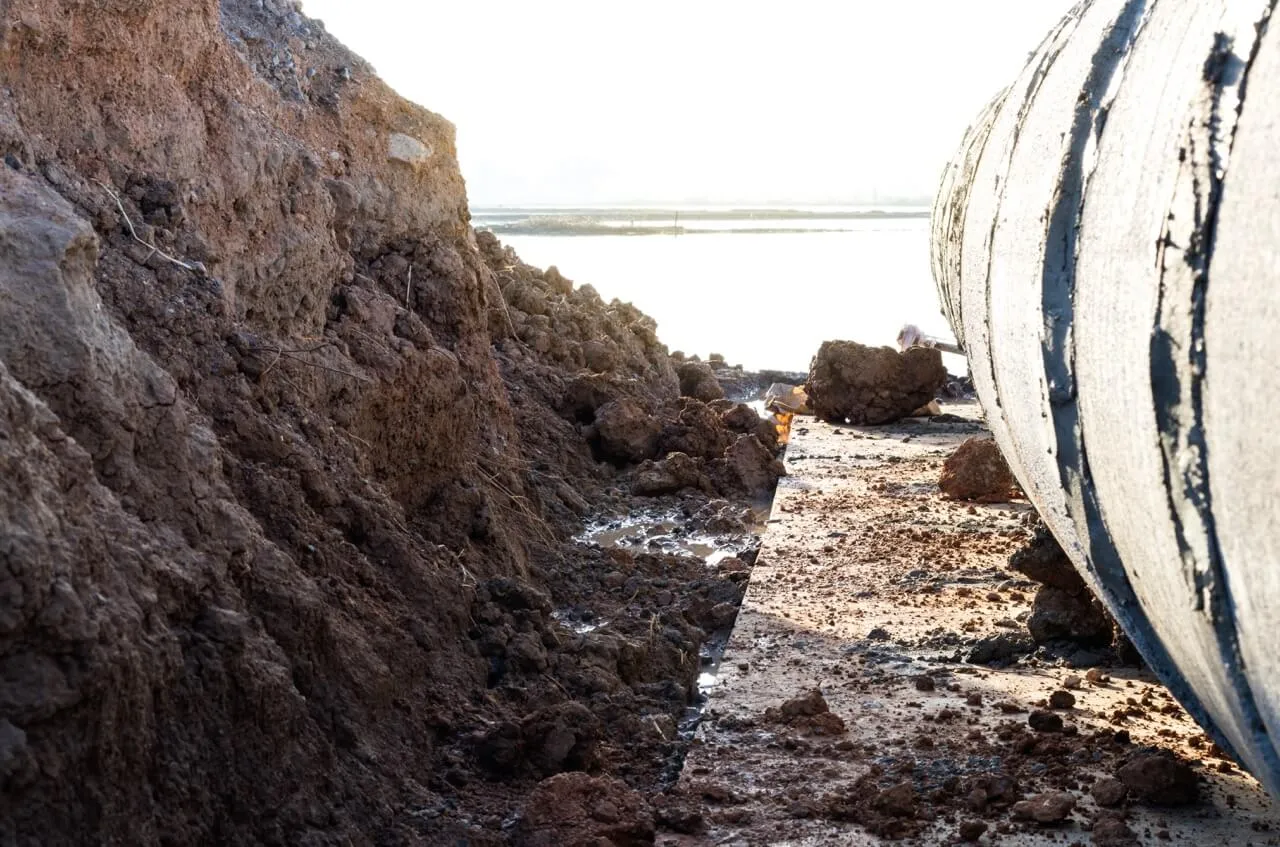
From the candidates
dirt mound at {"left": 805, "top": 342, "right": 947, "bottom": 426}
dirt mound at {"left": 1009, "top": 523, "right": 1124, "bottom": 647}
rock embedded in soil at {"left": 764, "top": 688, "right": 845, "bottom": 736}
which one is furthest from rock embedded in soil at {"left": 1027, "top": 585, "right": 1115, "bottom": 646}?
dirt mound at {"left": 805, "top": 342, "right": 947, "bottom": 426}

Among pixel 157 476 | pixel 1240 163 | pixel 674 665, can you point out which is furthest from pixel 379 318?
pixel 1240 163

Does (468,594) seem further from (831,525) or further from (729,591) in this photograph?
(831,525)

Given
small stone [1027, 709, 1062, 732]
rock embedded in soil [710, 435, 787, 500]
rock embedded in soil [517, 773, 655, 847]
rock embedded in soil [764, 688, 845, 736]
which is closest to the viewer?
rock embedded in soil [517, 773, 655, 847]

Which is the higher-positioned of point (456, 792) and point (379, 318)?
point (379, 318)

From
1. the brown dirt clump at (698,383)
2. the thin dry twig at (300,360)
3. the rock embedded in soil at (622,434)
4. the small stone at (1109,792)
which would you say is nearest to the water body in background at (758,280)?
the brown dirt clump at (698,383)

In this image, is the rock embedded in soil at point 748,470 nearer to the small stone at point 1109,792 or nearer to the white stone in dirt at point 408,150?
the white stone in dirt at point 408,150

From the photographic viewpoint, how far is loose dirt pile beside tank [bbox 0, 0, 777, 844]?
2.61 metres

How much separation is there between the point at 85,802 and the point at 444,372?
331 cm

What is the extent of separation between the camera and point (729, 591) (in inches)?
213

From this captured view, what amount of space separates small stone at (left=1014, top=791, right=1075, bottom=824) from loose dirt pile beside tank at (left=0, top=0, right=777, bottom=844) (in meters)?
0.96

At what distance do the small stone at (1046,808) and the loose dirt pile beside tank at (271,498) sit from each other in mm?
955

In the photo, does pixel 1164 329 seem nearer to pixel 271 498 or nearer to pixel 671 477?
pixel 271 498

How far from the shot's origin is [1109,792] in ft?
10.8

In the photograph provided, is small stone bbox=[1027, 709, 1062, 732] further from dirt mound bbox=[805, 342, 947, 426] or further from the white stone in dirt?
dirt mound bbox=[805, 342, 947, 426]
